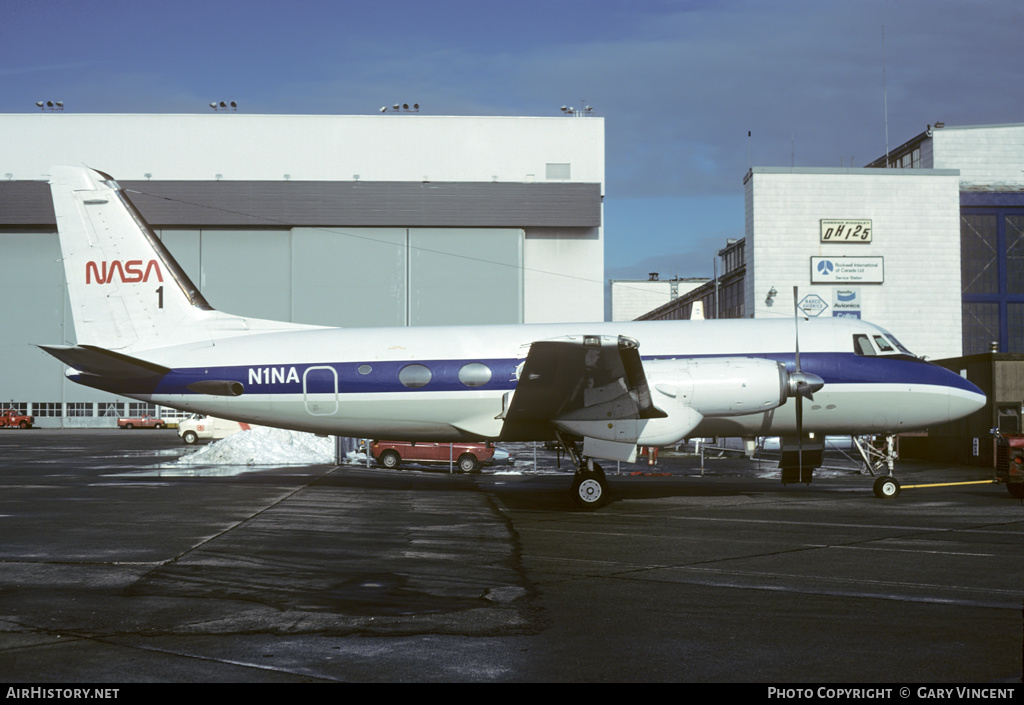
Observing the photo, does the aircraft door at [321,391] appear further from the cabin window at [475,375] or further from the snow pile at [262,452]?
the snow pile at [262,452]

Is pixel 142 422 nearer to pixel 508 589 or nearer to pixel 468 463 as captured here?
pixel 468 463

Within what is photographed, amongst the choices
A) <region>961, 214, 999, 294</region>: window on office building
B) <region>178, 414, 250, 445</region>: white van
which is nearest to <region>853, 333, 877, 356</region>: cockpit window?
<region>178, 414, 250, 445</region>: white van

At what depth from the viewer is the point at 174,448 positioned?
40750mm

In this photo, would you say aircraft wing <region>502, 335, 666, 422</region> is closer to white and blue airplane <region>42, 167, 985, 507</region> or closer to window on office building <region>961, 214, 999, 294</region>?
white and blue airplane <region>42, 167, 985, 507</region>

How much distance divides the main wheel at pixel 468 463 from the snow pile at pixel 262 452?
22.5 ft

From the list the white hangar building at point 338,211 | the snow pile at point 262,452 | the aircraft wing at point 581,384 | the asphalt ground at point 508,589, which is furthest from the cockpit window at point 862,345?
the white hangar building at point 338,211

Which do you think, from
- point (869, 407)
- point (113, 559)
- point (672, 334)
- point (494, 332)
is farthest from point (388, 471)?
point (113, 559)

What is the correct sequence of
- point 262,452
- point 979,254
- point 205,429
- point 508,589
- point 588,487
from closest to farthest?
point 508,589
point 588,487
point 262,452
point 205,429
point 979,254

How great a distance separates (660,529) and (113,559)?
315 inches

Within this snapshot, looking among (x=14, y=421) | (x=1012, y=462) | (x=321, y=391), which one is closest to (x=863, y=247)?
(x=1012, y=462)

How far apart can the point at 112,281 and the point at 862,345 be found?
16.5m

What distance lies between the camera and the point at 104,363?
59.3 feet

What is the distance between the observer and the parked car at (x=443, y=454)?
2731 cm

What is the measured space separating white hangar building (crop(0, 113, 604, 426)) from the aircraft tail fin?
4081 cm
